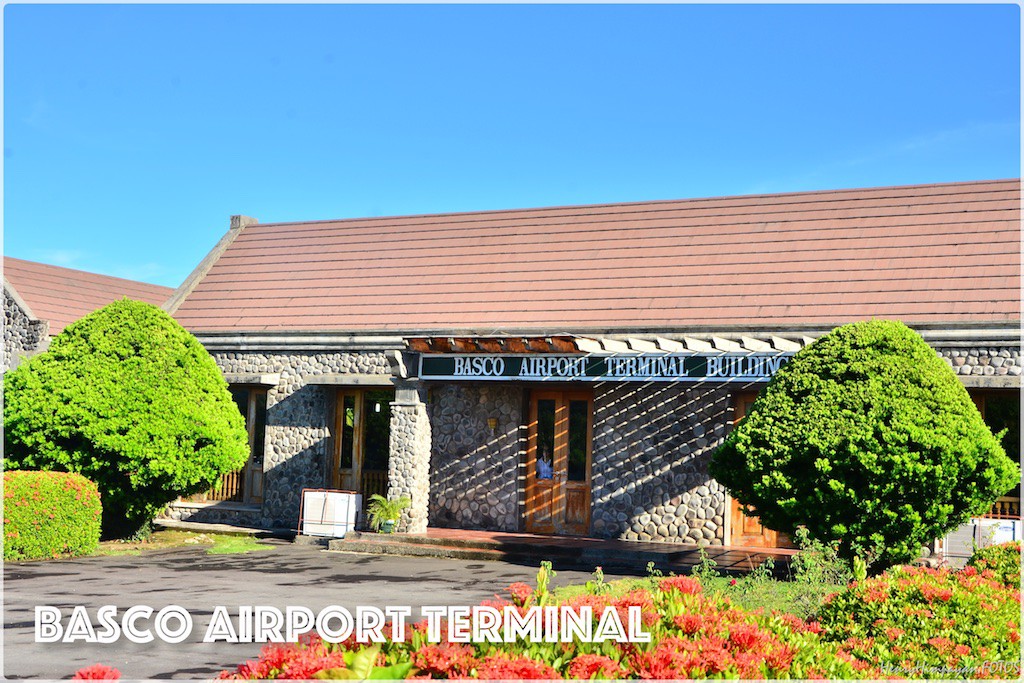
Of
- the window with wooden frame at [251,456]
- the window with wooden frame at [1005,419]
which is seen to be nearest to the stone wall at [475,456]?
the window with wooden frame at [251,456]

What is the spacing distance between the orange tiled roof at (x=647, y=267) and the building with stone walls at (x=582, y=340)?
45 millimetres

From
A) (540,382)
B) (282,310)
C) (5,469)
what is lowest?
(5,469)

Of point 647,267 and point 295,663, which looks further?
point 647,267

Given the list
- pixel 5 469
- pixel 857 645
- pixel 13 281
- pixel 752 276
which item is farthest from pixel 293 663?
pixel 13 281

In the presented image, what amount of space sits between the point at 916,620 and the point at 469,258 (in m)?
15.4

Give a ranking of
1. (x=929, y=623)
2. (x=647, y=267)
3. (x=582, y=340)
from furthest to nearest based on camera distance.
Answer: (x=647, y=267) → (x=582, y=340) → (x=929, y=623)

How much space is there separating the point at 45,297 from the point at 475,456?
12029mm

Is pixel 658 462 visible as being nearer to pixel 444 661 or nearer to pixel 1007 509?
pixel 1007 509

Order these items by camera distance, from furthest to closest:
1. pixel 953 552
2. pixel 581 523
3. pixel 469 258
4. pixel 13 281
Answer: pixel 13 281, pixel 469 258, pixel 581 523, pixel 953 552

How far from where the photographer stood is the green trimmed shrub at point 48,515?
14953 millimetres

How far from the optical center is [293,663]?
4164 millimetres

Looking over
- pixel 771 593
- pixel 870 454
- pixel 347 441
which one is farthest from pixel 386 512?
pixel 771 593

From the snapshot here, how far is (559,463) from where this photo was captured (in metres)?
18.9

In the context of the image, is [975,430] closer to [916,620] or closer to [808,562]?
[808,562]
